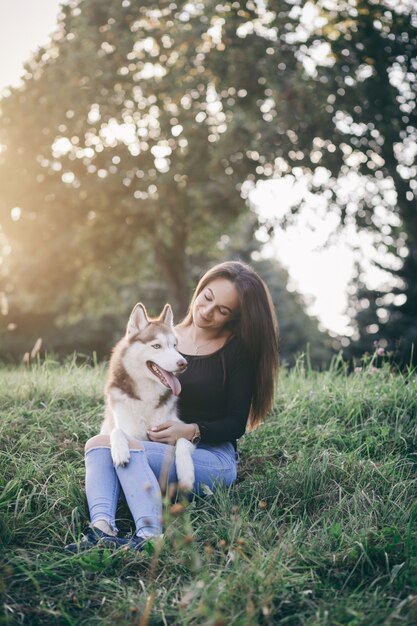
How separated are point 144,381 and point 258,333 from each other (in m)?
0.92

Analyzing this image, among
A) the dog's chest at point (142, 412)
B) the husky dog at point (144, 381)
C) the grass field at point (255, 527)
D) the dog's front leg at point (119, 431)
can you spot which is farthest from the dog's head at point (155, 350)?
the grass field at point (255, 527)

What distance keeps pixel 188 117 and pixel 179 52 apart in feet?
5.03

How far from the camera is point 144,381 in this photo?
12.9 feet

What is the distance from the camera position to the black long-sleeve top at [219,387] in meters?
4.02

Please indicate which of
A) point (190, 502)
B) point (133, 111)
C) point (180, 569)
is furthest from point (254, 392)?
point (133, 111)

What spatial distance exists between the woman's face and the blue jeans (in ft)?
3.28

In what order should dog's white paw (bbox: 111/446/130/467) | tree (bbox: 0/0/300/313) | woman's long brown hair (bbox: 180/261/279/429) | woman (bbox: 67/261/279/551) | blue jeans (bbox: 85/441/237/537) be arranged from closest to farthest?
blue jeans (bbox: 85/441/237/537) → dog's white paw (bbox: 111/446/130/467) → woman (bbox: 67/261/279/551) → woman's long brown hair (bbox: 180/261/279/429) → tree (bbox: 0/0/300/313)

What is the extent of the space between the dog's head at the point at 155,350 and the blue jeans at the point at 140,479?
1.53 ft

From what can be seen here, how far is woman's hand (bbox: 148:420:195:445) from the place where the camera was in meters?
3.69

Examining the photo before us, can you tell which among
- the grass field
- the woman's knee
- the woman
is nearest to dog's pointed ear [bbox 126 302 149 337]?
the woman

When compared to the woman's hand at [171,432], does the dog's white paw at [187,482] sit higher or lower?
lower

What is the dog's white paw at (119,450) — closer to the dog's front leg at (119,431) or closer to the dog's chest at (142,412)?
the dog's front leg at (119,431)

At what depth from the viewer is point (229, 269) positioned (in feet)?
14.1

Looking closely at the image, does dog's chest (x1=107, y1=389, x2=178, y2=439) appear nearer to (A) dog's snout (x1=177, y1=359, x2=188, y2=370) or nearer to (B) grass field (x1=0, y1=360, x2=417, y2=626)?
(A) dog's snout (x1=177, y1=359, x2=188, y2=370)
